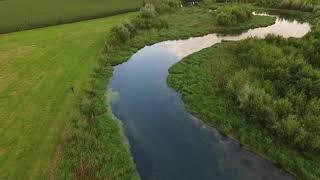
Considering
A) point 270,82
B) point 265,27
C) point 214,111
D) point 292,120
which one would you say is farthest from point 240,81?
point 265,27

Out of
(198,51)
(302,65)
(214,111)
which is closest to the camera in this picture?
(214,111)

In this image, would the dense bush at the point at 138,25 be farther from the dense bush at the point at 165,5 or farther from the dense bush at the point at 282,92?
the dense bush at the point at 282,92

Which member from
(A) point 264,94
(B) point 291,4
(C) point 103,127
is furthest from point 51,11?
(B) point 291,4

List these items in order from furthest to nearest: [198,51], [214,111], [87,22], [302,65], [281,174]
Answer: [87,22] → [198,51] → [302,65] → [214,111] → [281,174]

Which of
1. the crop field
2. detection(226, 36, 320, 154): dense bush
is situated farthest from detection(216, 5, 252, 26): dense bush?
the crop field

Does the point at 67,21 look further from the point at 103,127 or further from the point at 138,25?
the point at 103,127

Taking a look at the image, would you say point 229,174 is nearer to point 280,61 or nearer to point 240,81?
point 240,81

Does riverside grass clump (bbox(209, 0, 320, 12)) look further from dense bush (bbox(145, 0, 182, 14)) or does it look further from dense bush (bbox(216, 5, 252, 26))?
dense bush (bbox(145, 0, 182, 14))
